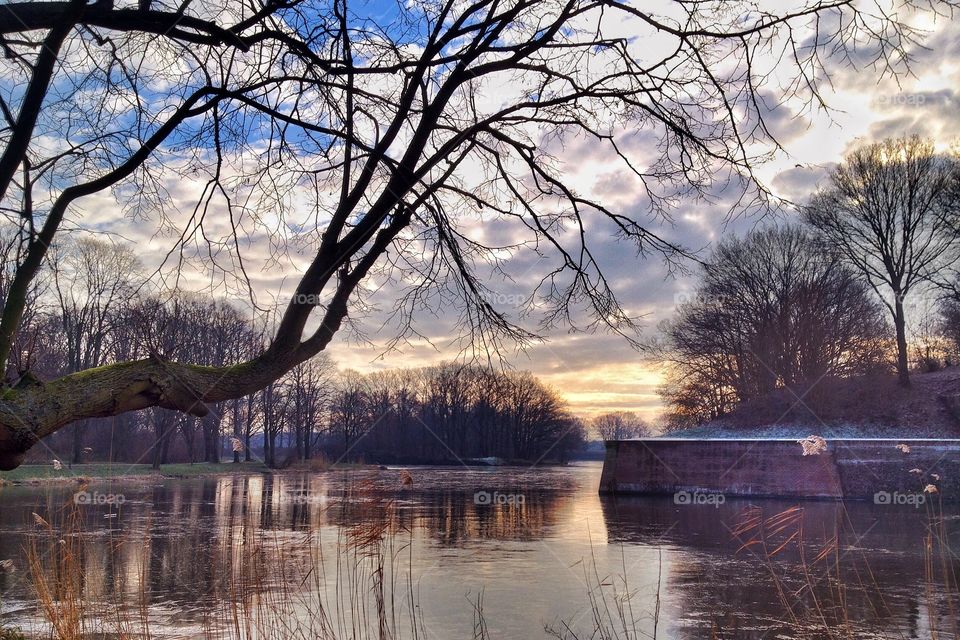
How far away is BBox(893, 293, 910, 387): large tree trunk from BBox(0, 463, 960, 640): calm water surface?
1117 cm

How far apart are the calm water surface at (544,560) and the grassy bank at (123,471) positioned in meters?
5.48

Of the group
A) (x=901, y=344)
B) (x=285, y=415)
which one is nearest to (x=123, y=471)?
(x=285, y=415)

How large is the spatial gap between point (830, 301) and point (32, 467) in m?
38.7

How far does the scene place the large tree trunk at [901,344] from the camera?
33.8 m

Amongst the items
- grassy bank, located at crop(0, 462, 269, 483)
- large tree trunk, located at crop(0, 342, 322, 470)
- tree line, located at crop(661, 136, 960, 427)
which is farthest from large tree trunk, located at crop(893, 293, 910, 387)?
large tree trunk, located at crop(0, 342, 322, 470)

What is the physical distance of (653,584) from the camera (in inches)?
420

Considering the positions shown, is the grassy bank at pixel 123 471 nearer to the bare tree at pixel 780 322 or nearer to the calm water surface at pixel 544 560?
the calm water surface at pixel 544 560

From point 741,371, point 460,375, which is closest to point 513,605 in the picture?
point 460,375

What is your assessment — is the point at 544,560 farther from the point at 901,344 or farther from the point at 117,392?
the point at 901,344

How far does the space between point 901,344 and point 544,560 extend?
27.8 meters

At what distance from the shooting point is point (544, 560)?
12.7m

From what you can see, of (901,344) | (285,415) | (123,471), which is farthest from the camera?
(285,415)

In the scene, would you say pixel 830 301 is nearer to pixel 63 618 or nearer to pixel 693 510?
pixel 693 510

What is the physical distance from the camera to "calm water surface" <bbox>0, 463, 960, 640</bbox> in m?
7.66
